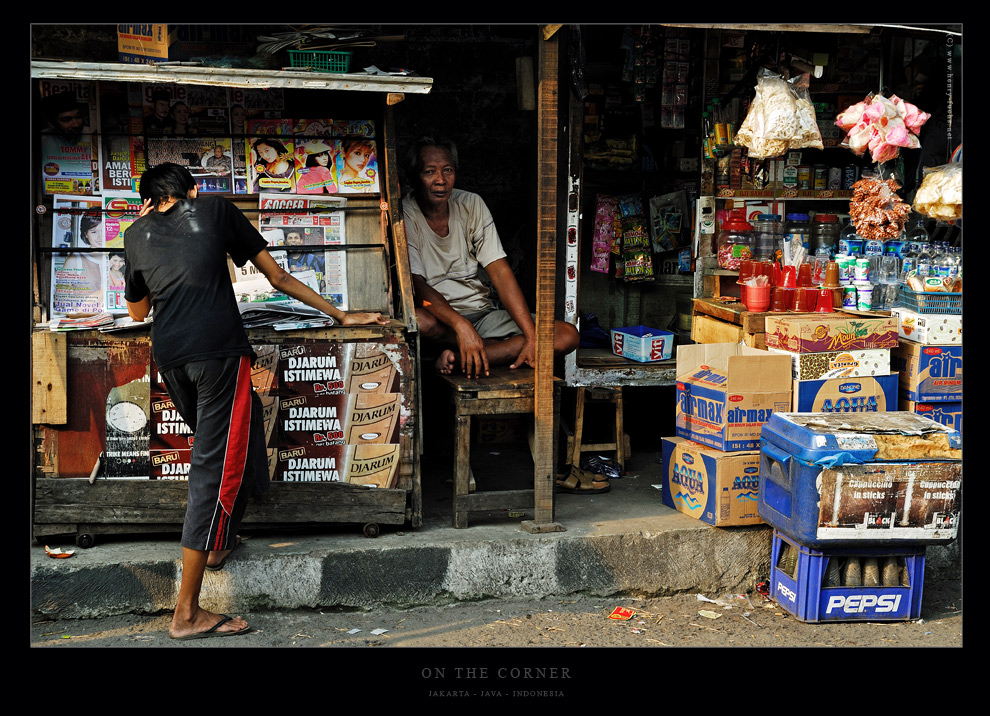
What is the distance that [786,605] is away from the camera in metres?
4.41

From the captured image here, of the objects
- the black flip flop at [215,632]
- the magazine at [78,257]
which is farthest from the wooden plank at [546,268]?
the magazine at [78,257]

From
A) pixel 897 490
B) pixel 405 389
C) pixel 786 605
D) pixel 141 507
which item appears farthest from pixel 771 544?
pixel 141 507

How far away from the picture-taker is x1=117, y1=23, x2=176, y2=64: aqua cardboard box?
4.48m

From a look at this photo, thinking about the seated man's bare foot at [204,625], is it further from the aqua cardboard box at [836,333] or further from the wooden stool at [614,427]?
the aqua cardboard box at [836,333]

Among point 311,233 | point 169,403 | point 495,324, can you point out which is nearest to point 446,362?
point 495,324

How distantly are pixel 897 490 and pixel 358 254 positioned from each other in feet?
9.62

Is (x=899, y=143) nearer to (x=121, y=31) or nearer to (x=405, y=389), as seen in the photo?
(x=405, y=389)

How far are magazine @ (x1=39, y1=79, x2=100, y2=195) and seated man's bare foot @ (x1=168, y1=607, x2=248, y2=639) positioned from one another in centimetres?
220

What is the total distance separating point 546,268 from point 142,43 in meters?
2.27

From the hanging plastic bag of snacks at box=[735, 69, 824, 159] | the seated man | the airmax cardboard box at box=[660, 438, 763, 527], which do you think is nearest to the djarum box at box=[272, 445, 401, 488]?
the seated man

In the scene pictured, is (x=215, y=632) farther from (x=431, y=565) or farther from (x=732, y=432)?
(x=732, y=432)

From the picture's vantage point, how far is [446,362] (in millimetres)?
4848

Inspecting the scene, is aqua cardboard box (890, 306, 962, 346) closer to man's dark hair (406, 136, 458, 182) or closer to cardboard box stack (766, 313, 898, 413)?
cardboard box stack (766, 313, 898, 413)

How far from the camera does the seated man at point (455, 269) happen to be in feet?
16.8
